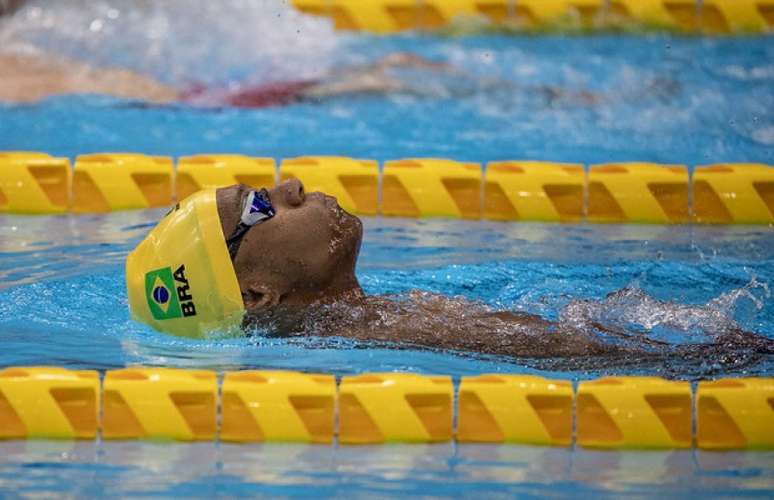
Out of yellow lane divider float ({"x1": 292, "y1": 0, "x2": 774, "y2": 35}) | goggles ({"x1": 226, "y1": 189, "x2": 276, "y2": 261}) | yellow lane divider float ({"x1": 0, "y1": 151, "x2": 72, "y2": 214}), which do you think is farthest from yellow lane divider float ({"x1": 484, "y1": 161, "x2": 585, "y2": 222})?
yellow lane divider float ({"x1": 292, "y1": 0, "x2": 774, "y2": 35})

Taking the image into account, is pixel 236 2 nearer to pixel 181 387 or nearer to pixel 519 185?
pixel 519 185

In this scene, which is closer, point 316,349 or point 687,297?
point 316,349

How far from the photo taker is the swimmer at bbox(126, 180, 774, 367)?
12.8 ft

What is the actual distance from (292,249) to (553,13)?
512cm

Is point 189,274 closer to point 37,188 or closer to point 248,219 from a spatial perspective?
point 248,219

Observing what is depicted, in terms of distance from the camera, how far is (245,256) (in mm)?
3920

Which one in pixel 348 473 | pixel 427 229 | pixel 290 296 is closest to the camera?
pixel 348 473

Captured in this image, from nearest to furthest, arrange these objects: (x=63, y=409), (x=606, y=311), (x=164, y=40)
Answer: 1. (x=63, y=409)
2. (x=606, y=311)
3. (x=164, y=40)

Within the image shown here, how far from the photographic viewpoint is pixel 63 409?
12.0 ft

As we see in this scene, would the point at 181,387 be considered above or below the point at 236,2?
below

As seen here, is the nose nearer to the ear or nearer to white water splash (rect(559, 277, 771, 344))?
the ear

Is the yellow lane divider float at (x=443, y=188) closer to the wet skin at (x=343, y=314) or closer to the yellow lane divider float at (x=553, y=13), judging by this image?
the wet skin at (x=343, y=314)

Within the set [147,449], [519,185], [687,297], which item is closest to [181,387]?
[147,449]

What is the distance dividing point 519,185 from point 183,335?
218 cm
